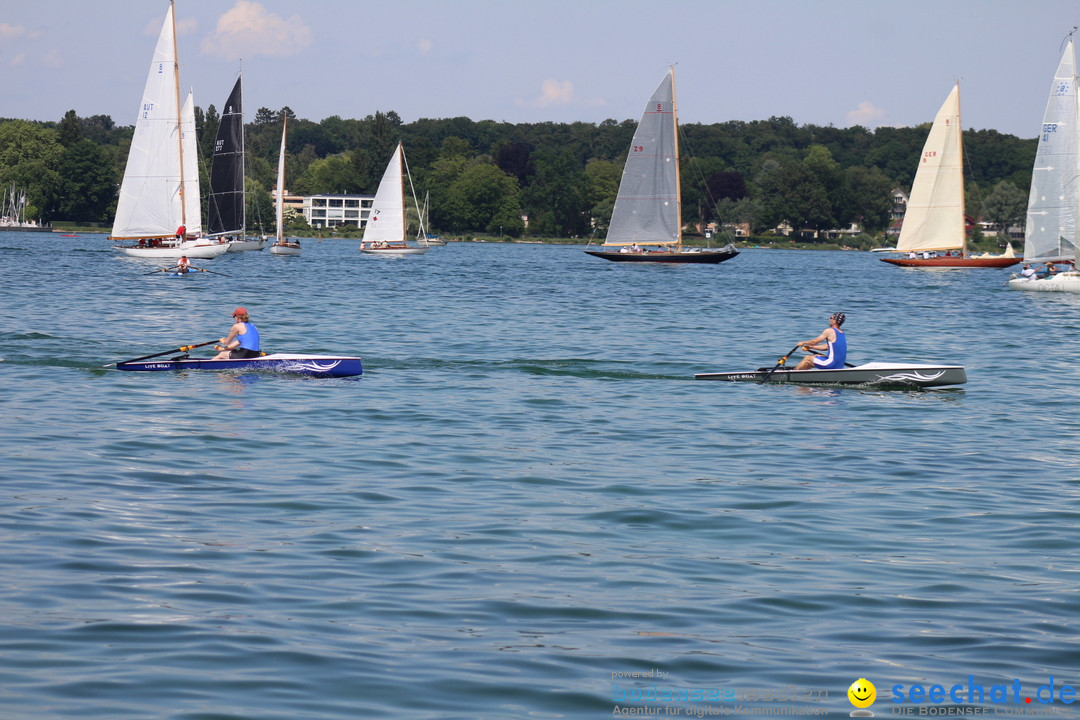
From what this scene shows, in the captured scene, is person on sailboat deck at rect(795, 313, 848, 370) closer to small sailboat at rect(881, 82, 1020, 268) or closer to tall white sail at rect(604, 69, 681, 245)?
tall white sail at rect(604, 69, 681, 245)

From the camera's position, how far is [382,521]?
13.1 m

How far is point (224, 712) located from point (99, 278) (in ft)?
184

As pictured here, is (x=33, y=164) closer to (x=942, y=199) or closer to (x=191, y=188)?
(x=191, y=188)

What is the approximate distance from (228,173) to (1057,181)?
5088 cm

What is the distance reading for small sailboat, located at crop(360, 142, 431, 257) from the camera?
96.1 m

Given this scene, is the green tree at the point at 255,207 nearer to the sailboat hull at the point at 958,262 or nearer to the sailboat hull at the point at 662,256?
the sailboat hull at the point at 662,256

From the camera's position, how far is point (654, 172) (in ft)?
251

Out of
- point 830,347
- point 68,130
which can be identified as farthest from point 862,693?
point 68,130

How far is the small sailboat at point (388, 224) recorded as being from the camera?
96.1 m

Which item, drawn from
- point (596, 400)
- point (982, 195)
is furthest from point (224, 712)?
point (982, 195)

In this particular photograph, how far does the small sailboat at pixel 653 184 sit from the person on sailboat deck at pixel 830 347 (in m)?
48.9

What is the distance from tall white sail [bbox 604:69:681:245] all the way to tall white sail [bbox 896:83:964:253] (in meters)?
19.9

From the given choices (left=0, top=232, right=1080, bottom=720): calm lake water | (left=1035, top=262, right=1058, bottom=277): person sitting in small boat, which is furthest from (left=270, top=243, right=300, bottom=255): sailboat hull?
(left=0, top=232, right=1080, bottom=720): calm lake water

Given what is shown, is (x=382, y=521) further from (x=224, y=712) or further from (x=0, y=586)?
(x=224, y=712)
